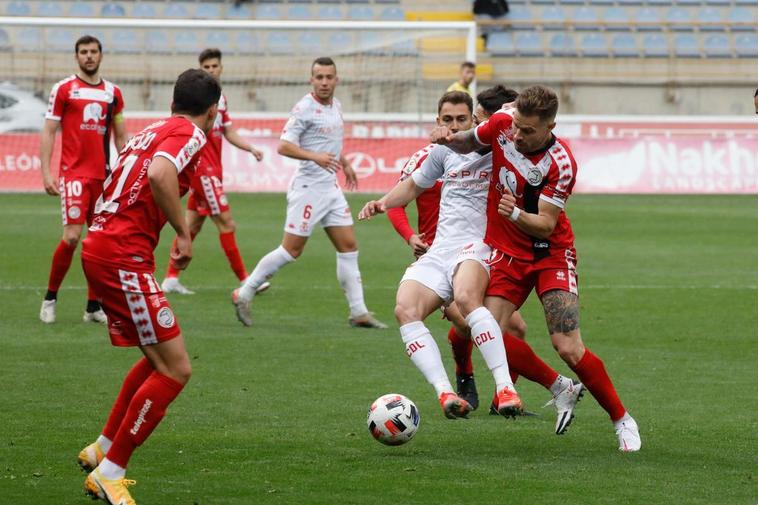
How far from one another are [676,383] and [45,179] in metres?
5.42

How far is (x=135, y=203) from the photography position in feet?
18.4

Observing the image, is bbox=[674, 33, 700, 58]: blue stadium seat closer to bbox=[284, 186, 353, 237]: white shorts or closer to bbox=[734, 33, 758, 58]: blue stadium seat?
bbox=[734, 33, 758, 58]: blue stadium seat

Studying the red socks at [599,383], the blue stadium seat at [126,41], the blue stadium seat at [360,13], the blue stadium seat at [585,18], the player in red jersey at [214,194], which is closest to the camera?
the red socks at [599,383]

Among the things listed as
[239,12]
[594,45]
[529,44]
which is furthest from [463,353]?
[594,45]

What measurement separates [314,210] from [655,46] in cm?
2197

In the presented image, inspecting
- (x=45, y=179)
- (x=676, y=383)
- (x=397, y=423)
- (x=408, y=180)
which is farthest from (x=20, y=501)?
(x=45, y=179)

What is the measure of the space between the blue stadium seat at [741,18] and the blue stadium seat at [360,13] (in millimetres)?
8959

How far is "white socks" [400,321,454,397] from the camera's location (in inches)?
263

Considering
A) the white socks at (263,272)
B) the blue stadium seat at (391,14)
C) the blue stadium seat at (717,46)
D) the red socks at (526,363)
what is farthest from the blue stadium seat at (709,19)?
the red socks at (526,363)

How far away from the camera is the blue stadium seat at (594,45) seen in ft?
102

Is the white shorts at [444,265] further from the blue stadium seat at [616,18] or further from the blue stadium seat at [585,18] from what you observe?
the blue stadium seat at [616,18]

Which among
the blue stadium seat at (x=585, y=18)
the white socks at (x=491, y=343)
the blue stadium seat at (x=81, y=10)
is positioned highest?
the blue stadium seat at (x=585, y=18)

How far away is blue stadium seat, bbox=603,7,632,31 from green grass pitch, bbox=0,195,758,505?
17.7 metres

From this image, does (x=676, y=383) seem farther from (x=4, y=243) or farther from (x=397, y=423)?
(x=4, y=243)
